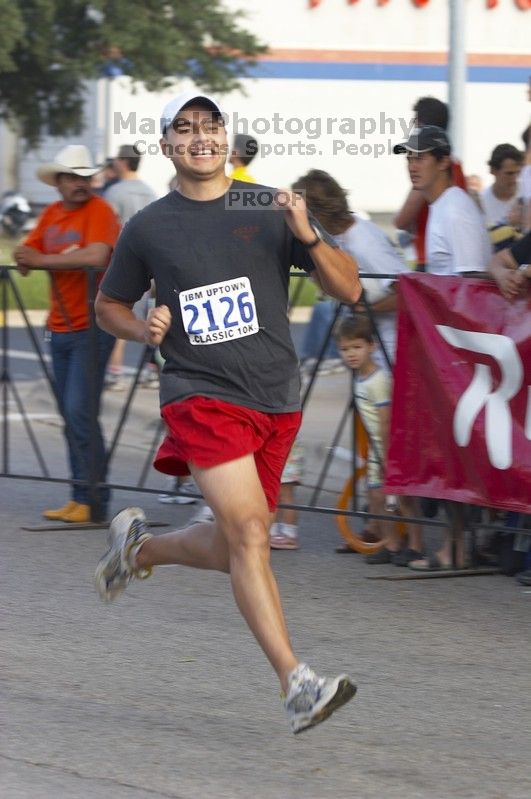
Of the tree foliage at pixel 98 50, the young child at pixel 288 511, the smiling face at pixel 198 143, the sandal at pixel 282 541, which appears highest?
the smiling face at pixel 198 143

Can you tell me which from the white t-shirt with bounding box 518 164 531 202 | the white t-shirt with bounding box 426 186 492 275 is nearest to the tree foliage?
the white t-shirt with bounding box 518 164 531 202

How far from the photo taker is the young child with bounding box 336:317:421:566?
293 inches

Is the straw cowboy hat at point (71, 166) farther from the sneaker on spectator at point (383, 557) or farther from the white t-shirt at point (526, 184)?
the sneaker on spectator at point (383, 557)

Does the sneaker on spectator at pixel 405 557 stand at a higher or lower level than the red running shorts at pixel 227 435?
lower

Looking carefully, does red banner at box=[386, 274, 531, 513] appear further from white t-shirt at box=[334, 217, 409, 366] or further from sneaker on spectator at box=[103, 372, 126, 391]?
sneaker on spectator at box=[103, 372, 126, 391]

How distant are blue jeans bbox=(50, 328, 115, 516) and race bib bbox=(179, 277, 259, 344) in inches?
130

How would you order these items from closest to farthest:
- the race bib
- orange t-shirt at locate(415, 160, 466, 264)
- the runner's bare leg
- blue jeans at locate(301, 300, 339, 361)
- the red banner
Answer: the runner's bare leg → the race bib → the red banner → orange t-shirt at locate(415, 160, 466, 264) → blue jeans at locate(301, 300, 339, 361)

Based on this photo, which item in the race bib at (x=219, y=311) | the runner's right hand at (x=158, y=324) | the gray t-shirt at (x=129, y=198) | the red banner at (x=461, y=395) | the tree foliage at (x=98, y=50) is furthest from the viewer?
the tree foliage at (x=98, y=50)

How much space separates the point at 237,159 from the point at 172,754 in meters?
7.76

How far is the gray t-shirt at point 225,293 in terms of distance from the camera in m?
4.95

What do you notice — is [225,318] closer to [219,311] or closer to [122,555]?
[219,311]

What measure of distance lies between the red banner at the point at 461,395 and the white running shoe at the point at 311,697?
2.45 metres

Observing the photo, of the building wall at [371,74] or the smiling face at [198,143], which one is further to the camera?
the building wall at [371,74]

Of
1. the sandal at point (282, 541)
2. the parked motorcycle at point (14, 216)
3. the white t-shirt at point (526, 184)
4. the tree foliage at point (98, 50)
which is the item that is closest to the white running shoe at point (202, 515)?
the sandal at point (282, 541)
